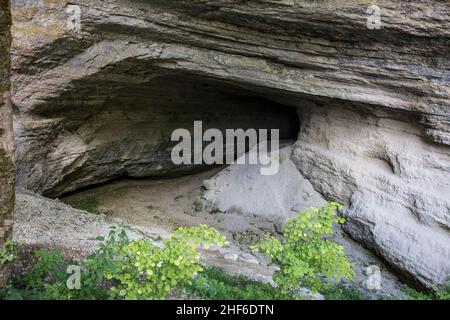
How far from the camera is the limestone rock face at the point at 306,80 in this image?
588 centimetres

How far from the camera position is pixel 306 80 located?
23.1 ft

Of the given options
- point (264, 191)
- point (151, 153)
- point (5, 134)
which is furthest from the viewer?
point (151, 153)

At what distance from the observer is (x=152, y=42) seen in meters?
6.85

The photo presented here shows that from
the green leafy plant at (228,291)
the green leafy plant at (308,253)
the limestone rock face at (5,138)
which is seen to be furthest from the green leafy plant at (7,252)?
the green leafy plant at (308,253)

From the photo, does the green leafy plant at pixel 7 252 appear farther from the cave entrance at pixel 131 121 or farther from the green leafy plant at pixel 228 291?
the cave entrance at pixel 131 121

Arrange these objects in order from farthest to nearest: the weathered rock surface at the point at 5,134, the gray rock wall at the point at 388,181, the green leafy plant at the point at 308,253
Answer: the gray rock wall at the point at 388,181 < the green leafy plant at the point at 308,253 < the weathered rock surface at the point at 5,134

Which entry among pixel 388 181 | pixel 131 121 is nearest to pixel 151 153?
pixel 131 121

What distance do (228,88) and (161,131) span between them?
2.04m

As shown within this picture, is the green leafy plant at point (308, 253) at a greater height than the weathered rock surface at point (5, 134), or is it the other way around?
the weathered rock surface at point (5, 134)

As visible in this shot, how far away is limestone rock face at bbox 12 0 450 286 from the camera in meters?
5.88

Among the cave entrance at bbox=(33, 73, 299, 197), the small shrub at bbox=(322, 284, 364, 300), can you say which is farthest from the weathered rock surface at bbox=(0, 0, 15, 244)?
the cave entrance at bbox=(33, 73, 299, 197)

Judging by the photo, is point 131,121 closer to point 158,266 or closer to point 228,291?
point 228,291
